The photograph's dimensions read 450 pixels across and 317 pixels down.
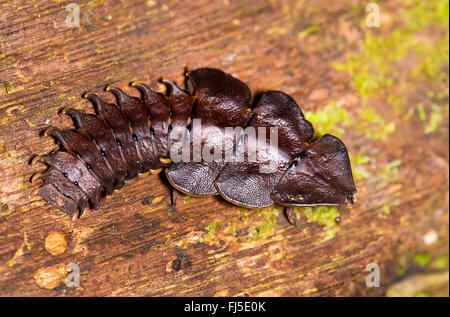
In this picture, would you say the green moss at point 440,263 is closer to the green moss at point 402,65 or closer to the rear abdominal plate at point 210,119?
the green moss at point 402,65

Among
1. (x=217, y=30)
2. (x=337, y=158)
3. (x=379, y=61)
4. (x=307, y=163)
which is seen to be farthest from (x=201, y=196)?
(x=379, y=61)

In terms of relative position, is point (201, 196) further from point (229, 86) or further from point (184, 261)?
point (229, 86)

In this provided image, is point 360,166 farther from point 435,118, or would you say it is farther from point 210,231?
point 210,231

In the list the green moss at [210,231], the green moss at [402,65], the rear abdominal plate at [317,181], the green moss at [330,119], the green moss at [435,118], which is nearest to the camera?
the rear abdominal plate at [317,181]

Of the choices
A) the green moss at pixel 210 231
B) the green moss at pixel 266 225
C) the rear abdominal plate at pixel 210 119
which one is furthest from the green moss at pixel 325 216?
the rear abdominal plate at pixel 210 119

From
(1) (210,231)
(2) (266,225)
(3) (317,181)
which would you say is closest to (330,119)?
(3) (317,181)
